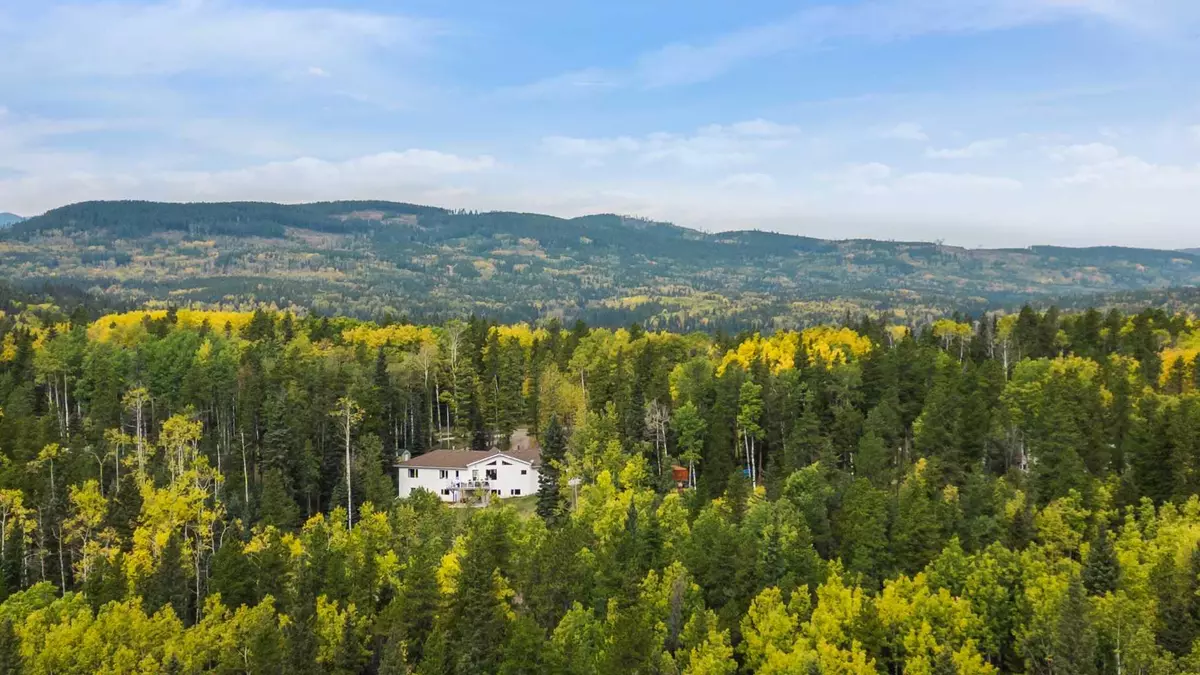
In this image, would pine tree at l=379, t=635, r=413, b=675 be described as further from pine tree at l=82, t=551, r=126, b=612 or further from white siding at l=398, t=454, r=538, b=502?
white siding at l=398, t=454, r=538, b=502

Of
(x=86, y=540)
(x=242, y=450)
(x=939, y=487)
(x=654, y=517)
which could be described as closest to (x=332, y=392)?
(x=242, y=450)

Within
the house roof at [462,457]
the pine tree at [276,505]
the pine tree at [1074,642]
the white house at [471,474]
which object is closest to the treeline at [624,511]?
the pine tree at [1074,642]

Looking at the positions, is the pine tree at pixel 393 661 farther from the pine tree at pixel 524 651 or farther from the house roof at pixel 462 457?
the house roof at pixel 462 457

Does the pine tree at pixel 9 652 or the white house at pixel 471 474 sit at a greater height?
the pine tree at pixel 9 652

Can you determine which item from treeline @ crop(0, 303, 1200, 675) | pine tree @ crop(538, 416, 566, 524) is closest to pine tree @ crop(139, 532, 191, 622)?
treeline @ crop(0, 303, 1200, 675)

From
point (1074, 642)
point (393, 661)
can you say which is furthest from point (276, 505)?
point (1074, 642)

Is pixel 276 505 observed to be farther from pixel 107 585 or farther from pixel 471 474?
pixel 107 585
